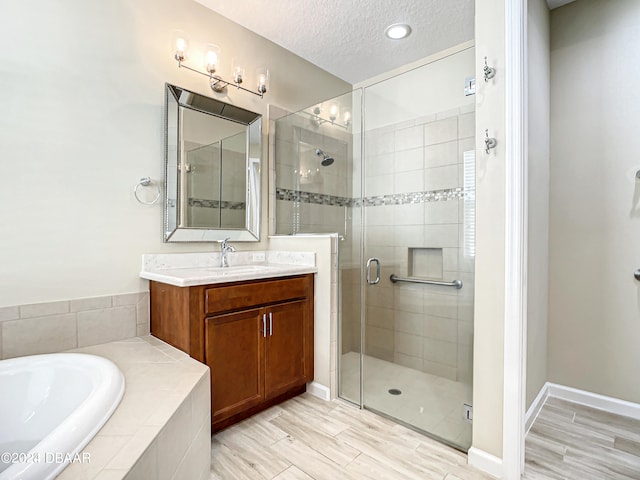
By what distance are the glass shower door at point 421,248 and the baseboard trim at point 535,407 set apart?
1.53 feet

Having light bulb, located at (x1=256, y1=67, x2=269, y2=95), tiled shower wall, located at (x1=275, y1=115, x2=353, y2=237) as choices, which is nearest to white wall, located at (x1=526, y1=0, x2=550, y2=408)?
tiled shower wall, located at (x1=275, y1=115, x2=353, y2=237)

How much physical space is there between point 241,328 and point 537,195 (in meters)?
1.95

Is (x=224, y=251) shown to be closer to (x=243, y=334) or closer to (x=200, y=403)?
(x=243, y=334)

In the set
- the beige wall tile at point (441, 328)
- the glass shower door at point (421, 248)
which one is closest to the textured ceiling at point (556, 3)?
the glass shower door at point (421, 248)

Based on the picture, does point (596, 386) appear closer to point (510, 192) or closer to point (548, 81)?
point (510, 192)

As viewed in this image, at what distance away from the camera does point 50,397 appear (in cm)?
133

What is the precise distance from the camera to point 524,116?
1.56m

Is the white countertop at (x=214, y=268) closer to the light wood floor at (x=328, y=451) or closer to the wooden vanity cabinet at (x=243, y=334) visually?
the wooden vanity cabinet at (x=243, y=334)

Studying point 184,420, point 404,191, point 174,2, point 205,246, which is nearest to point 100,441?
point 184,420

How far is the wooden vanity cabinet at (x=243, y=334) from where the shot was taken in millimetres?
1737

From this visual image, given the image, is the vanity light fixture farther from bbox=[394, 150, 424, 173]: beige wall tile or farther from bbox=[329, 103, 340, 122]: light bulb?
bbox=[394, 150, 424, 173]: beige wall tile

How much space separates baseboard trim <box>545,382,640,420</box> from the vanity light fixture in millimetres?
3051

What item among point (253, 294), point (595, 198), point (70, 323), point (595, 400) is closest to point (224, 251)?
point (253, 294)

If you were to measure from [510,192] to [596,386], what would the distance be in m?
1.70
